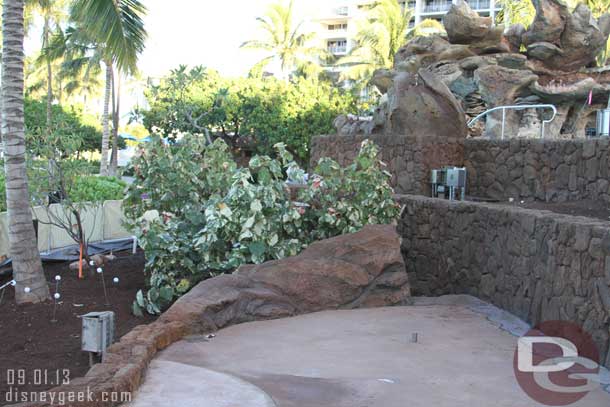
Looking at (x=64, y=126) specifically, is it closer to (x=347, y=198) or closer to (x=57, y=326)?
Result: (x=57, y=326)

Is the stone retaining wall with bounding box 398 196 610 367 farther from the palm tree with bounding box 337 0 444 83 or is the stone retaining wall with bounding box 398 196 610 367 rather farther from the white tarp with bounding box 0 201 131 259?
the palm tree with bounding box 337 0 444 83

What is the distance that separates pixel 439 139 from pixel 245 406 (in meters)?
9.09

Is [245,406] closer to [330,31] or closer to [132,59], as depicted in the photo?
[132,59]

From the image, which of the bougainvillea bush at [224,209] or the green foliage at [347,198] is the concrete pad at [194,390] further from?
the green foliage at [347,198]

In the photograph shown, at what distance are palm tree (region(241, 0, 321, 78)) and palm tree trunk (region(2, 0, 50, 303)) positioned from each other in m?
41.1

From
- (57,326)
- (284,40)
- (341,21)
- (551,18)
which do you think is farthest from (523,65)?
(341,21)

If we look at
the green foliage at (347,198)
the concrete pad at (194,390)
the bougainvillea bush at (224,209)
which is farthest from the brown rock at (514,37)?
the concrete pad at (194,390)

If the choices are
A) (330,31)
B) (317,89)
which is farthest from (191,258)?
(330,31)

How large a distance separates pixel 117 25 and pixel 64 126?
1.72 metres

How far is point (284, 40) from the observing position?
49.2m

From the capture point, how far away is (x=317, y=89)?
3083 cm

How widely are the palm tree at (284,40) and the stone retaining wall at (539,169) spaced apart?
37.7 m

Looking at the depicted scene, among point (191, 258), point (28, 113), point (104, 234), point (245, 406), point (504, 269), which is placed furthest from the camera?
point (28, 113)

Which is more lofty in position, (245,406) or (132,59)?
(132,59)
